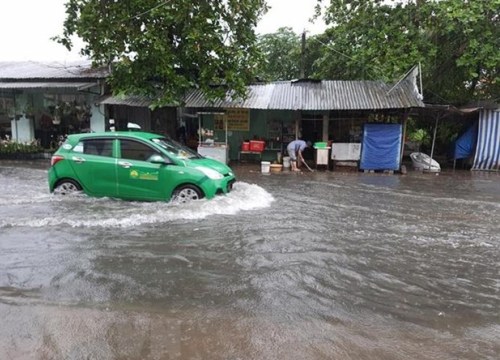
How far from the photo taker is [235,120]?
18297 mm

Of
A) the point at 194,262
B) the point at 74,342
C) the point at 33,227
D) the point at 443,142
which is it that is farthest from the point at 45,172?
the point at 443,142

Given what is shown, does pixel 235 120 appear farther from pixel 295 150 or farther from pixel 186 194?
pixel 186 194

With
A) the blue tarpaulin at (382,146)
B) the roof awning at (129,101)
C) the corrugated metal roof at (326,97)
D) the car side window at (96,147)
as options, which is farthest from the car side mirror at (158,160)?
the blue tarpaulin at (382,146)

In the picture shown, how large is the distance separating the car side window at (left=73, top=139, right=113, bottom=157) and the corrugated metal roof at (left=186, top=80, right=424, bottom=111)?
718 cm

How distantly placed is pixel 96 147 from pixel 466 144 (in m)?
14.8

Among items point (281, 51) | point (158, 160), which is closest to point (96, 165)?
point (158, 160)

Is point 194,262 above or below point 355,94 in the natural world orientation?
below

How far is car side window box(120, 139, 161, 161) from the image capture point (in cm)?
871

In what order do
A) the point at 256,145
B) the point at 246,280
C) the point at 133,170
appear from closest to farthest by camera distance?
the point at 246,280 → the point at 133,170 → the point at 256,145

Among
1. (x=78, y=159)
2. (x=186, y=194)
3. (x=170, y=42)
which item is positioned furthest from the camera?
(x=170, y=42)

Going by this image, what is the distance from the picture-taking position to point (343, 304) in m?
4.40

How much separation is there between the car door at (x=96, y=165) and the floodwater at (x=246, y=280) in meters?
0.37

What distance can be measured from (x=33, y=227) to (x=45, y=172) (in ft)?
25.8

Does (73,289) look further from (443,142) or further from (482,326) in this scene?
(443,142)
